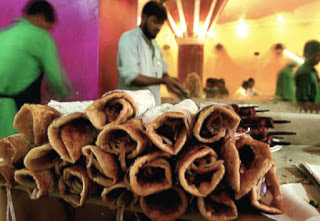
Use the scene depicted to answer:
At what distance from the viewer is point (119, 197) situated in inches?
28.7

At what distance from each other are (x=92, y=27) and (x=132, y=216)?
116 inches

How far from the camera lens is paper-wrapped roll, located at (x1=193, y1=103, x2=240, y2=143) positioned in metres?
0.68

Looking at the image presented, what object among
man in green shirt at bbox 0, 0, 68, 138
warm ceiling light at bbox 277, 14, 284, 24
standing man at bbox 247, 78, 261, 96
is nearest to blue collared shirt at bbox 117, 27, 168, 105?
man in green shirt at bbox 0, 0, 68, 138

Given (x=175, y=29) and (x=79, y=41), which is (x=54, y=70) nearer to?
(x=79, y=41)

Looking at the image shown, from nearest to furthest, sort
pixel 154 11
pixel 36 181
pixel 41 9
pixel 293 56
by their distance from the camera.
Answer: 1. pixel 36 181
2. pixel 154 11
3. pixel 41 9
4. pixel 293 56

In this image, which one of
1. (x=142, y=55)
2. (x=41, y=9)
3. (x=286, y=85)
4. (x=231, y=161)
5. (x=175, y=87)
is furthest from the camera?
(x=286, y=85)

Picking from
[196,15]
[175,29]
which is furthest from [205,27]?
[175,29]

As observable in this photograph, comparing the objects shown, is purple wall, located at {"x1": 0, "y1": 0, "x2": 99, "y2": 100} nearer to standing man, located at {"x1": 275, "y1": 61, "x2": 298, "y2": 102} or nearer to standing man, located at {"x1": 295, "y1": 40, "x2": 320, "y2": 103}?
standing man, located at {"x1": 275, "y1": 61, "x2": 298, "y2": 102}

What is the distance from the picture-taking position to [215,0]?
18.1 ft

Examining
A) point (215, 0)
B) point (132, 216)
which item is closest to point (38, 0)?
point (132, 216)

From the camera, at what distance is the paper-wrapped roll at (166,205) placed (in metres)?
0.66

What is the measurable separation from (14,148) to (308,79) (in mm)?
5864

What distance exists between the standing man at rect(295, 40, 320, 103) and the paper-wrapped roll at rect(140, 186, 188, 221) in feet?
16.9

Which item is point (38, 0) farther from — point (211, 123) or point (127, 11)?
point (211, 123)
